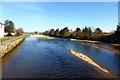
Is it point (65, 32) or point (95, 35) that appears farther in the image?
point (65, 32)

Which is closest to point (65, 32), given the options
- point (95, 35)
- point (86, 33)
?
point (86, 33)

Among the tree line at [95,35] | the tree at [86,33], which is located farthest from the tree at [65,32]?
the tree at [86,33]

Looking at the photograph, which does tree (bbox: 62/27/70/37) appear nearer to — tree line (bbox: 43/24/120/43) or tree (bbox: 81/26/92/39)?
tree line (bbox: 43/24/120/43)

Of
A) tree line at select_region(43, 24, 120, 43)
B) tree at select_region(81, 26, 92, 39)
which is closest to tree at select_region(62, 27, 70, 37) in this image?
tree line at select_region(43, 24, 120, 43)

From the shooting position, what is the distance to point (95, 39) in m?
93.8

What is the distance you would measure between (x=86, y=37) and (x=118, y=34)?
28472 mm

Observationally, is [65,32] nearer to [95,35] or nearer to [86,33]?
[86,33]

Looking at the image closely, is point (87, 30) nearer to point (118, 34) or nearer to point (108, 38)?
point (108, 38)

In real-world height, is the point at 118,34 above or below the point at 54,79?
above

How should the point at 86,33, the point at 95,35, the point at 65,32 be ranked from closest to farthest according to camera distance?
the point at 95,35 < the point at 86,33 < the point at 65,32

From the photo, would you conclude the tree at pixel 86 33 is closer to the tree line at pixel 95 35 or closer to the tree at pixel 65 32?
the tree line at pixel 95 35

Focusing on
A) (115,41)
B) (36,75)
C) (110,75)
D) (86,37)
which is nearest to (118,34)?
(115,41)

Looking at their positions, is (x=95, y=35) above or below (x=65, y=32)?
below

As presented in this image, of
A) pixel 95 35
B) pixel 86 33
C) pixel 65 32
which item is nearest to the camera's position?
pixel 95 35
